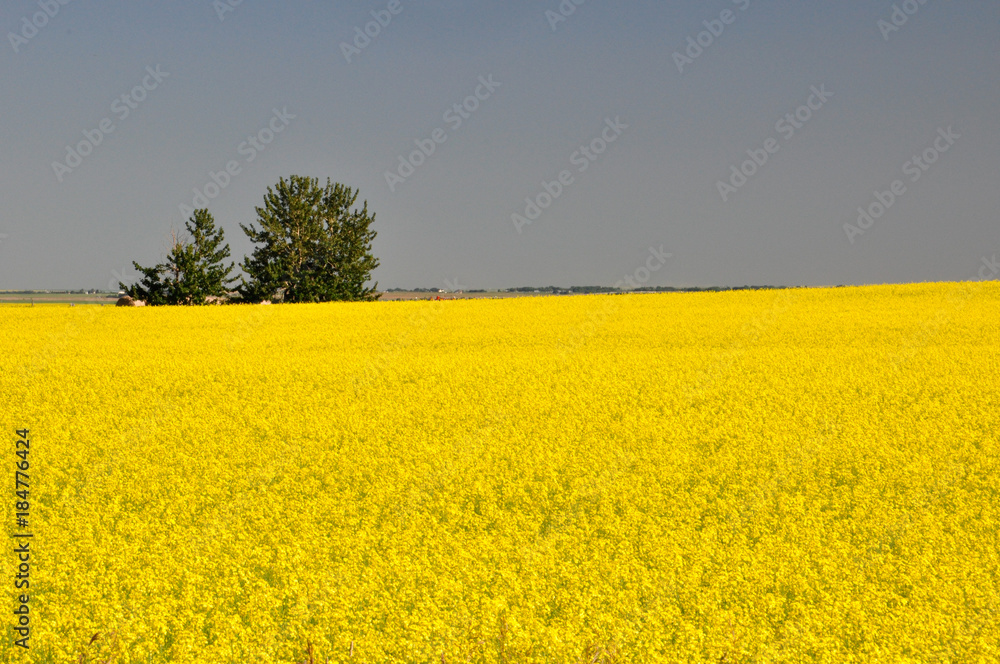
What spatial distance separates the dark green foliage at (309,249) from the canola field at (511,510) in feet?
139

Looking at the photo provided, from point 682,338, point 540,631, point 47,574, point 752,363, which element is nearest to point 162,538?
point 47,574

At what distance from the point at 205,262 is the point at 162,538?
51.9 meters

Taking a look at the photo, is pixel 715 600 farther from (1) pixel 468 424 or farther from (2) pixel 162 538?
(1) pixel 468 424

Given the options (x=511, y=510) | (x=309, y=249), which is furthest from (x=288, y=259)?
(x=511, y=510)

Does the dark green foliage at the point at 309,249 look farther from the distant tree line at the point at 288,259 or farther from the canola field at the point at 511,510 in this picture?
the canola field at the point at 511,510

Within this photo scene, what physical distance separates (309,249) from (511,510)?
2332 inches

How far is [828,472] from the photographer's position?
8.19 meters

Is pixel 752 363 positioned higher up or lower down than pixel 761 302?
lower down

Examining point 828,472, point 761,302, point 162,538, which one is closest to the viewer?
point 162,538

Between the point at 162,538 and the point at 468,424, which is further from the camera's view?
the point at 468,424

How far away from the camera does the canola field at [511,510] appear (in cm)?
461

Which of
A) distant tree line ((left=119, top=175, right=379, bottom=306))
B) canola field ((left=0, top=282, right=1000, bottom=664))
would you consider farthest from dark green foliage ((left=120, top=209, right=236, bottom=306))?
canola field ((left=0, top=282, right=1000, bottom=664))

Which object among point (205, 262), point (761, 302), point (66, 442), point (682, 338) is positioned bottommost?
point (66, 442)

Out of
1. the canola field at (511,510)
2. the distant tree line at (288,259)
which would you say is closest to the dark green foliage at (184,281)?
the distant tree line at (288,259)
